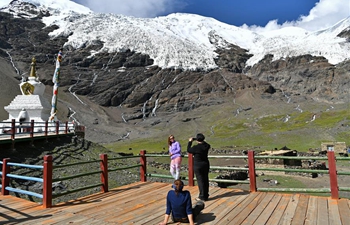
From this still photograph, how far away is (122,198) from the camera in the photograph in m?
8.99

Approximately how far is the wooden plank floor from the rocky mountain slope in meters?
71.6

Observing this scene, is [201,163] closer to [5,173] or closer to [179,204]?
[179,204]

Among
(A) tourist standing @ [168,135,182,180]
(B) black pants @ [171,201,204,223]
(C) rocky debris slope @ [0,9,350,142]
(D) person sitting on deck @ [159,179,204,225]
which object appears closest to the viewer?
(D) person sitting on deck @ [159,179,204,225]

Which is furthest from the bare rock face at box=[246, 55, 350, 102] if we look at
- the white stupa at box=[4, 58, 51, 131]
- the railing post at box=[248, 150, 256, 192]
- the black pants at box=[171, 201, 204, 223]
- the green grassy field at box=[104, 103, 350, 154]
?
the black pants at box=[171, 201, 204, 223]

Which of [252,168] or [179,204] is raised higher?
[252,168]

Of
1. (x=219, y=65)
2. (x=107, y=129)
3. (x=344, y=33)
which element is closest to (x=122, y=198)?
(x=107, y=129)

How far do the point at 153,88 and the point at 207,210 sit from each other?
5124 inches

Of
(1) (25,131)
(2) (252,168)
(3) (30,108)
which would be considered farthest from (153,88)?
(2) (252,168)

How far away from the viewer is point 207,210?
7.44m

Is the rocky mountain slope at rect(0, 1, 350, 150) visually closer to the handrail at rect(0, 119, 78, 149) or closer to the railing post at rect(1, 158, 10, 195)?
the handrail at rect(0, 119, 78, 149)

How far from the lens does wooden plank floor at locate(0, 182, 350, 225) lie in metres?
6.61

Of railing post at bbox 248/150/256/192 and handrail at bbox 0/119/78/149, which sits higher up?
handrail at bbox 0/119/78/149

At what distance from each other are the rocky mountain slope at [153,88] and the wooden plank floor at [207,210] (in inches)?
2818

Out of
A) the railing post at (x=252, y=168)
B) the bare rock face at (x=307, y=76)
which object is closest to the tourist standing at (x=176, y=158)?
the railing post at (x=252, y=168)
